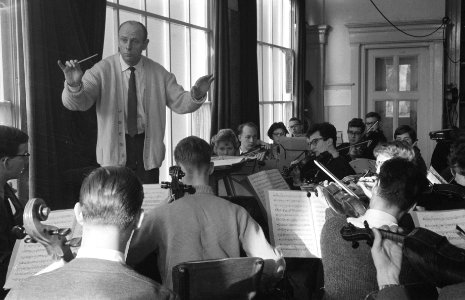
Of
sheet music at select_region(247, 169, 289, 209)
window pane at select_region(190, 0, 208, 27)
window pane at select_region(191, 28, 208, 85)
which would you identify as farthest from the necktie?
window pane at select_region(190, 0, 208, 27)

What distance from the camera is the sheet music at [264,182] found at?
3.06m

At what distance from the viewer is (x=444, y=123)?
8672mm

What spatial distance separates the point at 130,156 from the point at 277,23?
5432 millimetres

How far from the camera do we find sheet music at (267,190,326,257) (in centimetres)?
268

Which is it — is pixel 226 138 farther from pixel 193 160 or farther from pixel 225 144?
pixel 193 160

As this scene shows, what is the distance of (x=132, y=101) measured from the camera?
3.22 meters

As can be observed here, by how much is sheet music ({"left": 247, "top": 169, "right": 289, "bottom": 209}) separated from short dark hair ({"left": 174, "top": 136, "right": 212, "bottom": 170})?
487 millimetres

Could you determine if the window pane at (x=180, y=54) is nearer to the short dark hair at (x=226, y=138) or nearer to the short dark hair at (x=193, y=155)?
the short dark hair at (x=226, y=138)

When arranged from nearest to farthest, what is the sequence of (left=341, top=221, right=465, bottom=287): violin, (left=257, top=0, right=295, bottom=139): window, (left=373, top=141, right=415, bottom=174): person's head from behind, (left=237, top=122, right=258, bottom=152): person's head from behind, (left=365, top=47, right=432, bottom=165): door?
(left=341, top=221, right=465, bottom=287): violin < (left=373, top=141, right=415, bottom=174): person's head from behind < (left=237, top=122, right=258, bottom=152): person's head from behind < (left=257, top=0, right=295, bottom=139): window < (left=365, top=47, right=432, bottom=165): door

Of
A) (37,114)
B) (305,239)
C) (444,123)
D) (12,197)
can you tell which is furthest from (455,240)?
(444,123)

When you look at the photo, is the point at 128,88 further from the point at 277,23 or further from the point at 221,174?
the point at 277,23

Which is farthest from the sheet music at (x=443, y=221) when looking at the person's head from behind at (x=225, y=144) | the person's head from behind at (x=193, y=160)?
the person's head from behind at (x=225, y=144)

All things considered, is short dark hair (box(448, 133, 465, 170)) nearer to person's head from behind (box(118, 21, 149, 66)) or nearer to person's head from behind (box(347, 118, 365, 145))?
person's head from behind (box(118, 21, 149, 66))

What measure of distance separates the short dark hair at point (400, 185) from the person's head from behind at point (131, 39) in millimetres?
1551
